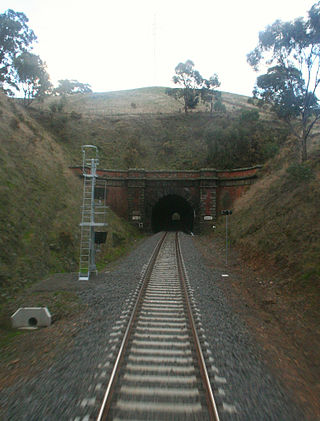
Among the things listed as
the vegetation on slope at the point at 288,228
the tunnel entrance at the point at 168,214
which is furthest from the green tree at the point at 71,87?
the vegetation on slope at the point at 288,228

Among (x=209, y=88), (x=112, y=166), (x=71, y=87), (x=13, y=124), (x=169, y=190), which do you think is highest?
(x=71, y=87)

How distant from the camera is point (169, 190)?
91.2 feet

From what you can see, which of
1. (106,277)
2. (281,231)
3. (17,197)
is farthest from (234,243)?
(17,197)

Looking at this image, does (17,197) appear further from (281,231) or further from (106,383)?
(281,231)

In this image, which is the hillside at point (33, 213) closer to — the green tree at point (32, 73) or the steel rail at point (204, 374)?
the steel rail at point (204, 374)

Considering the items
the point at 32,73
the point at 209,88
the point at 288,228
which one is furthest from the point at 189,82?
the point at 288,228

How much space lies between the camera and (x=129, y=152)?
34.5 meters

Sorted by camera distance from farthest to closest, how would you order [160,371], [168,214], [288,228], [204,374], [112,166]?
[168,214], [112,166], [288,228], [160,371], [204,374]

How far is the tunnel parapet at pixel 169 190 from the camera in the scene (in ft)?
88.1

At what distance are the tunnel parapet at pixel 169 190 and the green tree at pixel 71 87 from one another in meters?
83.0

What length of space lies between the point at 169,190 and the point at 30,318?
21.7 metres

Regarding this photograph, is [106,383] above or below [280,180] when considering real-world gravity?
below

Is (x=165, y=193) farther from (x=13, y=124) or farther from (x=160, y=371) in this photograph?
(x=160, y=371)

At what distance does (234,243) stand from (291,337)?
10419 mm
